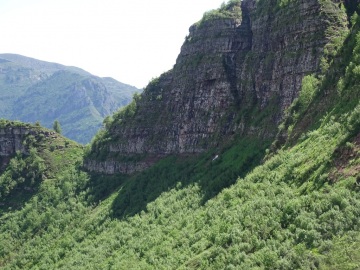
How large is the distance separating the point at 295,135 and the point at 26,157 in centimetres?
11877

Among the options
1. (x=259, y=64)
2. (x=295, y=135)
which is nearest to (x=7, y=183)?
(x=259, y=64)

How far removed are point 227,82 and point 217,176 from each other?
35847 mm

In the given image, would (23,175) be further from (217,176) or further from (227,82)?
(217,176)

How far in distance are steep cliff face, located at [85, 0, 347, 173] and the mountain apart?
0.48 m

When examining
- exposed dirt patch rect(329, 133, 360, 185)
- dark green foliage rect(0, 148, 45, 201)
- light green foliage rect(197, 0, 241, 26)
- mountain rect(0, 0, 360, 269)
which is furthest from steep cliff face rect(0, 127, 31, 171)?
exposed dirt patch rect(329, 133, 360, 185)

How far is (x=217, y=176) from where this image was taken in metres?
108

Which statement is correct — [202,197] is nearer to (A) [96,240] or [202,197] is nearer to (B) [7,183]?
(A) [96,240]

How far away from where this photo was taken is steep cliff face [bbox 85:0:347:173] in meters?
108

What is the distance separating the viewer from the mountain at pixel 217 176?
54.9 meters

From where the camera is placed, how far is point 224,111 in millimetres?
130625

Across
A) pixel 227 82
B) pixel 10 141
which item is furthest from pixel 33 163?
pixel 227 82

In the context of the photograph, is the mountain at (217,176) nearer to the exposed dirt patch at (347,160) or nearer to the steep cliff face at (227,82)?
the exposed dirt patch at (347,160)

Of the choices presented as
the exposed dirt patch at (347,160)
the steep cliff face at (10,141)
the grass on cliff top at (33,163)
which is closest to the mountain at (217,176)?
the exposed dirt patch at (347,160)

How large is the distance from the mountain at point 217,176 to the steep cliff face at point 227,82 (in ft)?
1.57
